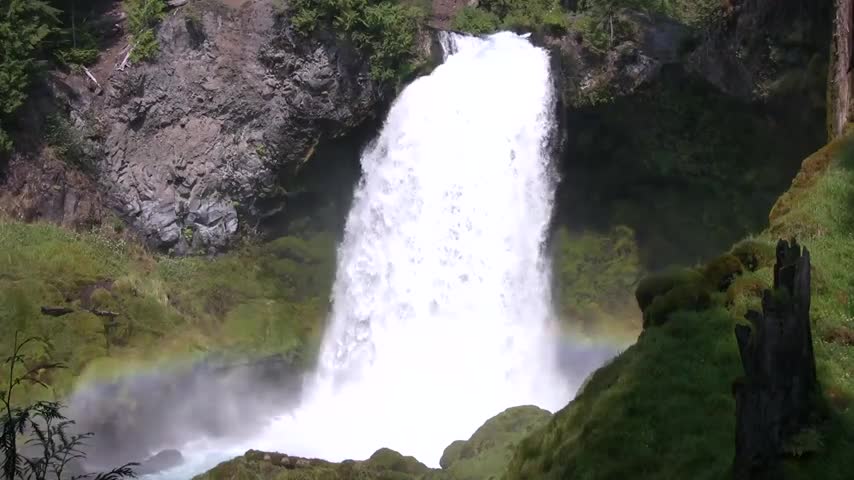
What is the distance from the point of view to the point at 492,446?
55.4 feet

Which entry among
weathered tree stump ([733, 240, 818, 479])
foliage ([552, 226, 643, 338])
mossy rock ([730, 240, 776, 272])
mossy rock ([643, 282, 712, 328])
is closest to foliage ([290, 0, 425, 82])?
foliage ([552, 226, 643, 338])

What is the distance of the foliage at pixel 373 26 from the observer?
2550cm

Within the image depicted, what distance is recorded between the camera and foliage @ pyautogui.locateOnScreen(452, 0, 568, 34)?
26.3 metres

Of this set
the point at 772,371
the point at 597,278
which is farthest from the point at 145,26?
the point at 772,371

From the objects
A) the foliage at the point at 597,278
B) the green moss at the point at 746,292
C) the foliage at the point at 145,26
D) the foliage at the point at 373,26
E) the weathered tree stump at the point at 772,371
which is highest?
the foliage at the point at 145,26

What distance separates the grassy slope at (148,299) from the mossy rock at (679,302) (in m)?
15.0

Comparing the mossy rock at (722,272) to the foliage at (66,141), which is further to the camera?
the foliage at (66,141)

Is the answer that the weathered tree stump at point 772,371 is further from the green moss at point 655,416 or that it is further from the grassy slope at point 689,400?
the green moss at point 655,416

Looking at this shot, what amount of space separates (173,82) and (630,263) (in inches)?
592

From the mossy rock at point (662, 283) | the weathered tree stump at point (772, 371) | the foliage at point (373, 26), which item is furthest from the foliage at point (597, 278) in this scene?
the weathered tree stump at point (772, 371)

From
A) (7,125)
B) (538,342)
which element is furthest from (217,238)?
(538,342)

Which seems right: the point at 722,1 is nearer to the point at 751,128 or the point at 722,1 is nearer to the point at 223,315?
the point at 751,128

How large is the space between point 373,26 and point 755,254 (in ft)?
50.8

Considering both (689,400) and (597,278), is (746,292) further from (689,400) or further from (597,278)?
(597,278)
